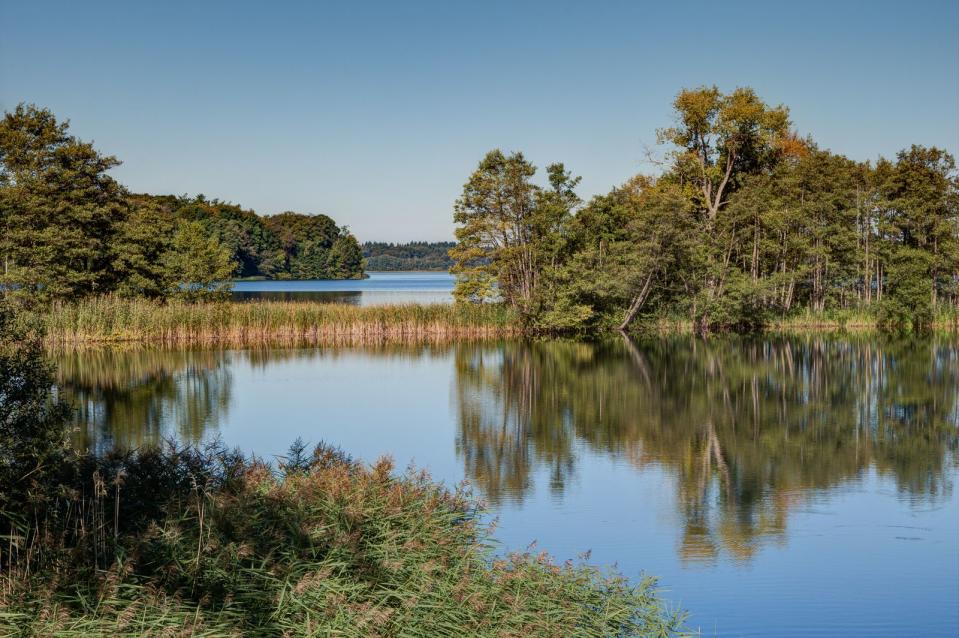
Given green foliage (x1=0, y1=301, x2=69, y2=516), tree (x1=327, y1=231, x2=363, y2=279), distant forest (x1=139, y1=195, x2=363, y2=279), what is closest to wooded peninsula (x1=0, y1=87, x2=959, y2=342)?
green foliage (x1=0, y1=301, x2=69, y2=516)

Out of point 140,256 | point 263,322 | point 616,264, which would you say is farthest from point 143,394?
point 616,264

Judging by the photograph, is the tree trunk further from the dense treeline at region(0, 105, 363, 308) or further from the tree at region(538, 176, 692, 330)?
the dense treeline at region(0, 105, 363, 308)

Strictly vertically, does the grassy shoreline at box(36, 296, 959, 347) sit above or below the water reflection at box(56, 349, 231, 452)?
above

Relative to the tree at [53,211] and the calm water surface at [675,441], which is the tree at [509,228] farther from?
the tree at [53,211]

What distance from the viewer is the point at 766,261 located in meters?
32.9

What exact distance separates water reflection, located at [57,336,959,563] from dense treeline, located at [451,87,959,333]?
480 cm

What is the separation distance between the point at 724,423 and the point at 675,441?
1.78 meters

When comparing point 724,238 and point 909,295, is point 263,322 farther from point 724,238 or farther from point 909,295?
point 909,295

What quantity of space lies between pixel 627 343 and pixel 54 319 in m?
17.4

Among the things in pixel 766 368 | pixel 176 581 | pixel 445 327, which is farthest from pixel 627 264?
pixel 176 581

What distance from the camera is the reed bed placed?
25.6 meters

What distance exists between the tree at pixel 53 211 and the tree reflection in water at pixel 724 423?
12.5 metres

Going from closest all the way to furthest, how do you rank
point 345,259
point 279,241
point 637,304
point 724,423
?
point 724,423, point 637,304, point 279,241, point 345,259

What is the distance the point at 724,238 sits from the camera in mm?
32031
